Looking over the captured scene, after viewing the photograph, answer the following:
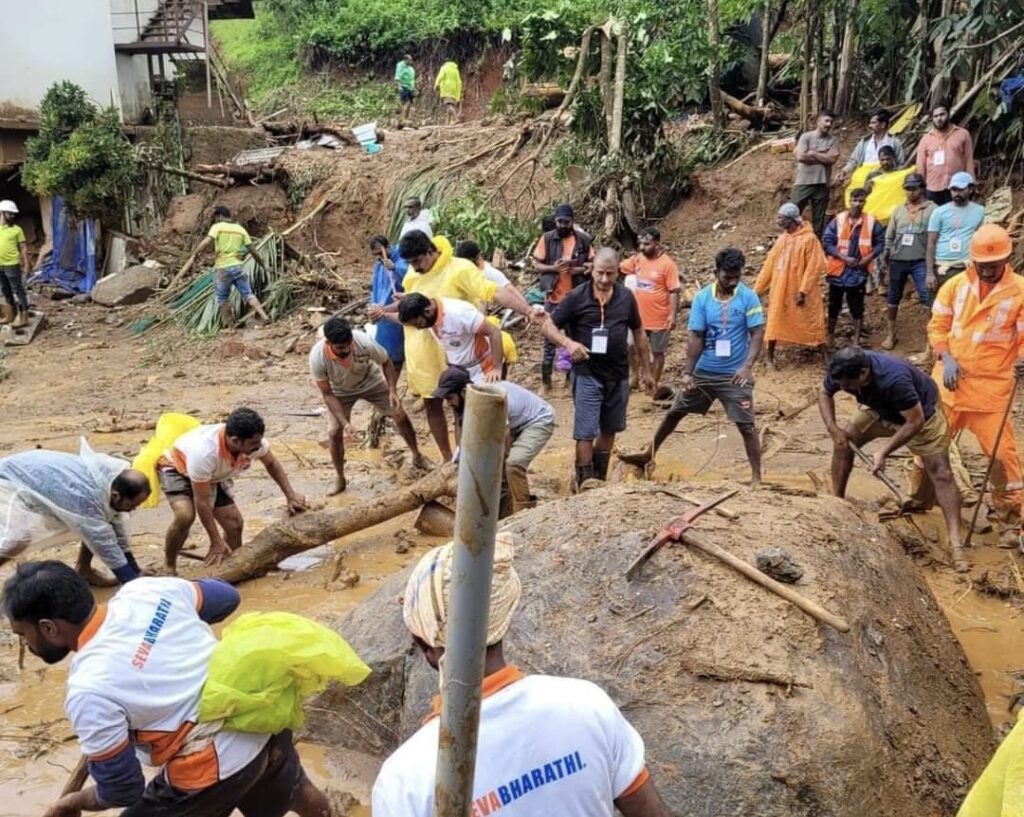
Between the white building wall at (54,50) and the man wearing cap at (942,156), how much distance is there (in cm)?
1414

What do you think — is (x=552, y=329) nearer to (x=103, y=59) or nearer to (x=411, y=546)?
(x=411, y=546)

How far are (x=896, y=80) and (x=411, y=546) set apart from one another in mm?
9277

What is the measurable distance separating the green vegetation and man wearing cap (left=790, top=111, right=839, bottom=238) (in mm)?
9881

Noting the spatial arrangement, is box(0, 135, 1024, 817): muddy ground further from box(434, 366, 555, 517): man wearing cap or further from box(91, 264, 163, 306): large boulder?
box(434, 366, 555, 517): man wearing cap

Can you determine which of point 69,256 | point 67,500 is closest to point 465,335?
point 67,500

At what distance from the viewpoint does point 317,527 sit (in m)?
5.60

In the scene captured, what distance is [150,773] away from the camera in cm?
387

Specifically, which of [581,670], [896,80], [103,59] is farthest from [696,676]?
[103,59]

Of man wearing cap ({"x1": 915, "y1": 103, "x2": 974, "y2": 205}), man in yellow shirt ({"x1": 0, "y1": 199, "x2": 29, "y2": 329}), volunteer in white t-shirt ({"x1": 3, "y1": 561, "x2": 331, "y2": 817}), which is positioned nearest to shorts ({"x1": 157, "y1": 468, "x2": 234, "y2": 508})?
volunteer in white t-shirt ({"x1": 3, "y1": 561, "x2": 331, "y2": 817})

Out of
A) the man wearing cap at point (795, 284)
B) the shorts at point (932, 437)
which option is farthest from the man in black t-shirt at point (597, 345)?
the man wearing cap at point (795, 284)

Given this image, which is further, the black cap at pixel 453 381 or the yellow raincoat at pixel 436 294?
the yellow raincoat at pixel 436 294

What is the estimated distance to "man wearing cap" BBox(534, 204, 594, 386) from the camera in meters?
8.53

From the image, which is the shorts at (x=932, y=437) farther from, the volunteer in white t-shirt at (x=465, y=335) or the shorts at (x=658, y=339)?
the shorts at (x=658, y=339)

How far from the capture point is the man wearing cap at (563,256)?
8.53 m
